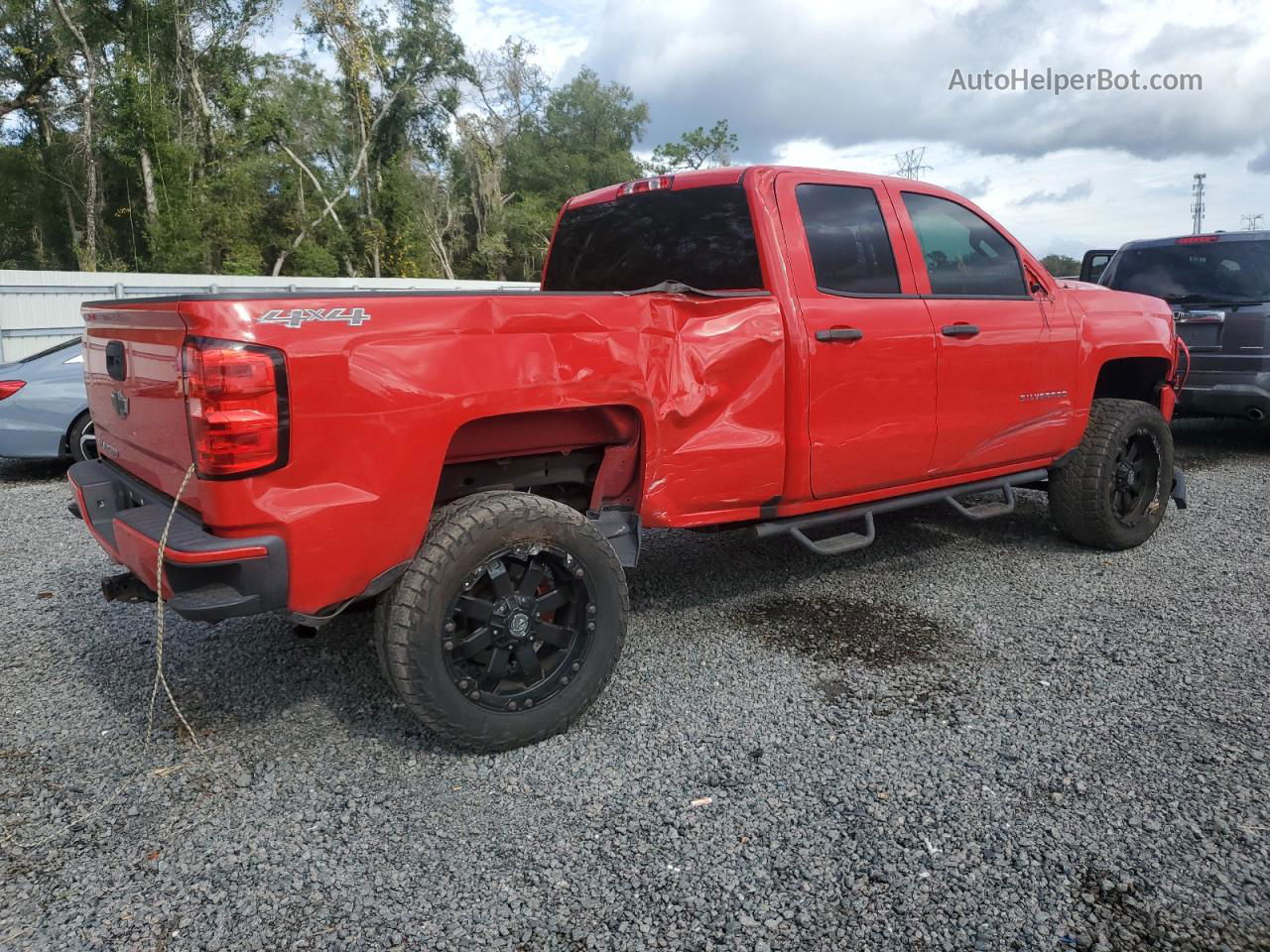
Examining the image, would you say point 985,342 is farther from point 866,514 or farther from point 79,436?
point 79,436

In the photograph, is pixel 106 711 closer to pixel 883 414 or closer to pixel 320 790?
pixel 320 790

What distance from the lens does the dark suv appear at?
7.80 metres

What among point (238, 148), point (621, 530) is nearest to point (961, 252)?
point (621, 530)

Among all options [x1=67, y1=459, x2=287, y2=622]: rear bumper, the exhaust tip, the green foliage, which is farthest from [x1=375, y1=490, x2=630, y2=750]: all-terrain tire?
the green foliage

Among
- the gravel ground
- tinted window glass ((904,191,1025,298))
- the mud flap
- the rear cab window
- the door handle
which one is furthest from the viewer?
the rear cab window

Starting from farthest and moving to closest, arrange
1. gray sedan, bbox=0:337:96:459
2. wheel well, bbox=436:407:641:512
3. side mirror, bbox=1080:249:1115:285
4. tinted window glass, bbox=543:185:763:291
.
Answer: side mirror, bbox=1080:249:1115:285, gray sedan, bbox=0:337:96:459, tinted window glass, bbox=543:185:763:291, wheel well, bbox=436:407:641:512

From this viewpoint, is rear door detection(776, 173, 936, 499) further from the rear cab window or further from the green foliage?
the green foliage

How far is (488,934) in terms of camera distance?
7.54 ft

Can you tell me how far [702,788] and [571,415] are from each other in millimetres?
1329

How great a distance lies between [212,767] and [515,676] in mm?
1026

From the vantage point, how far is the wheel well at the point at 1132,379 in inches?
216

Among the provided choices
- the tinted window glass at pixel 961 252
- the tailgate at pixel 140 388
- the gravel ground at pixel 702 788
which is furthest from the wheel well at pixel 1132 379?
the tailgate at pixel 140 388

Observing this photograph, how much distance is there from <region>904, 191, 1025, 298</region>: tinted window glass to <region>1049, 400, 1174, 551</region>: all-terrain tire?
102 centimetres

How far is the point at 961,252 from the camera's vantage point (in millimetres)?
4523
